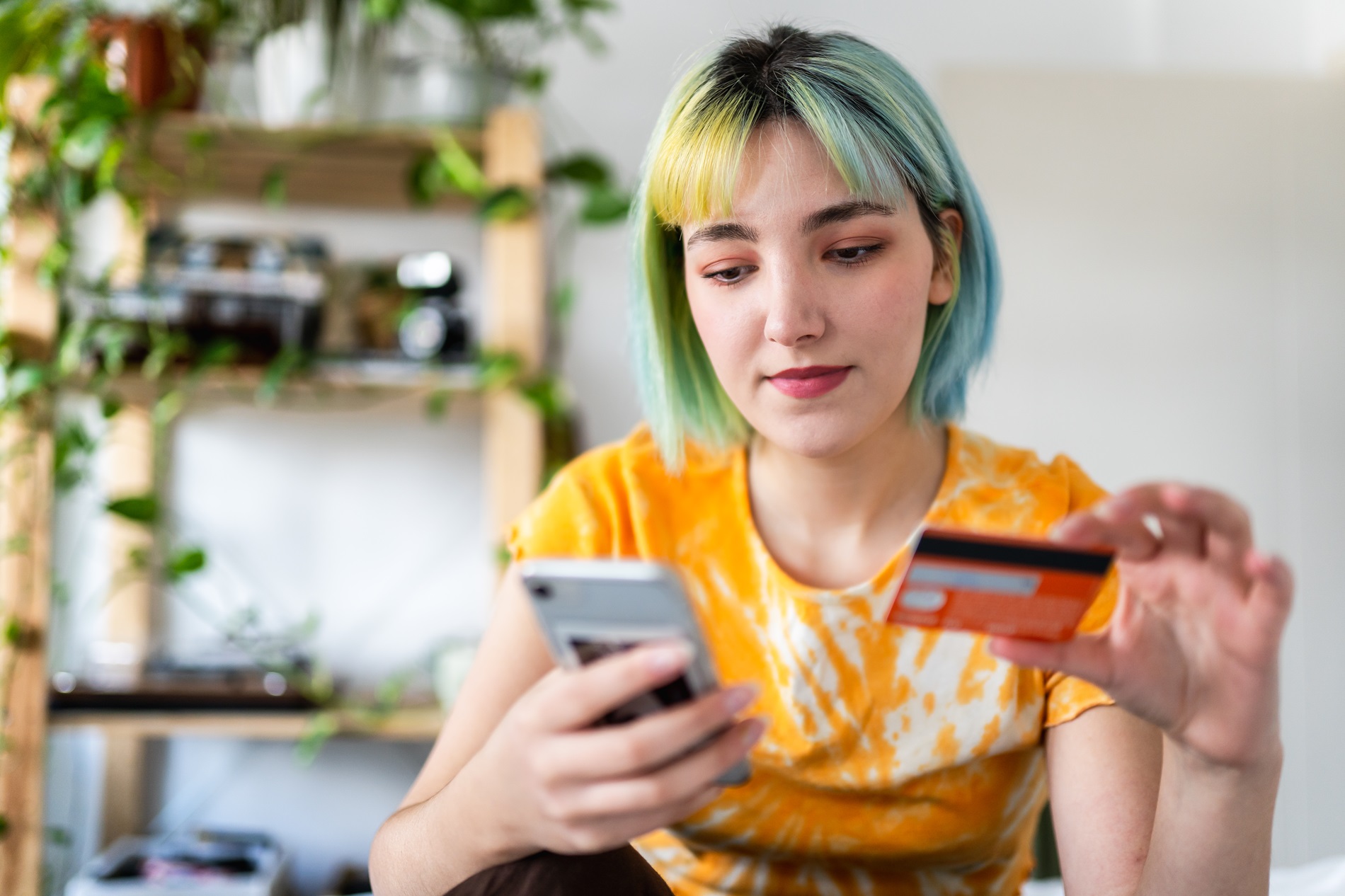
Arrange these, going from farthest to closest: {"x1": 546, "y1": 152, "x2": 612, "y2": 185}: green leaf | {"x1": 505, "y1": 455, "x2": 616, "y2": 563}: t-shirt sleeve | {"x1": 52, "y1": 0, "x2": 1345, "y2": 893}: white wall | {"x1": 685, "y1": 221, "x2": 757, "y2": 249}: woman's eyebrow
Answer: {"x1": 52, "y1": 0, "x2": 1345, "y2": 893}: white wall → {"x1": 546, "y1": 152, "x2": 612, "y2": 185}: green leaf → {"x1": 505, "y1": 455, "x2": 616, "y2": 563}: t-shirt sleeve → {"x1": 685, "y1": 221, "x2": 757, "y2": 249}: woman's eyebrow

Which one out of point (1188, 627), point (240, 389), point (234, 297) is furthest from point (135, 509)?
point (1188, 627)

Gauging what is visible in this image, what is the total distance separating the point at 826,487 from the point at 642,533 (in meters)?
0.17

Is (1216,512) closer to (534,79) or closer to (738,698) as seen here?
(738,698)

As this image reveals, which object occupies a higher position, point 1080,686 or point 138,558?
point 1080,686

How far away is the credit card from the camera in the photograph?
0.55m

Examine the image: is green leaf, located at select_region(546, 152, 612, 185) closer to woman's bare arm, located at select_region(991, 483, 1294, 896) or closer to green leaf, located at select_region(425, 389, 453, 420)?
green leaf, located at select_region(425, 389, 453, 420)

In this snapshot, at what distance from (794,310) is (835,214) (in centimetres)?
8

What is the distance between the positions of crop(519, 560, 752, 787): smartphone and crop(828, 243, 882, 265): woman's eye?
1.21 feet

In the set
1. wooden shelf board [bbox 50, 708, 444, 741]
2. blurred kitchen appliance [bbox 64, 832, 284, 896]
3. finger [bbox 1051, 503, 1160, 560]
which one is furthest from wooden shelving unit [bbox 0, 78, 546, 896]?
finger [bbox 1051, 503, 1160, 560]

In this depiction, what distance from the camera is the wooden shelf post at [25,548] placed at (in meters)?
1.58

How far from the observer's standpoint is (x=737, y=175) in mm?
840

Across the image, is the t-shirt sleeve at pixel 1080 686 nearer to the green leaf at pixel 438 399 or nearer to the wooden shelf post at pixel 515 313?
the wooden shelf post at pixel 515 313

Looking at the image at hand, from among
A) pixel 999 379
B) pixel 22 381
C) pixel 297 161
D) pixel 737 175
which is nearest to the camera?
pixel 737 175

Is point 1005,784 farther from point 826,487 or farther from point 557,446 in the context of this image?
point 557,446
